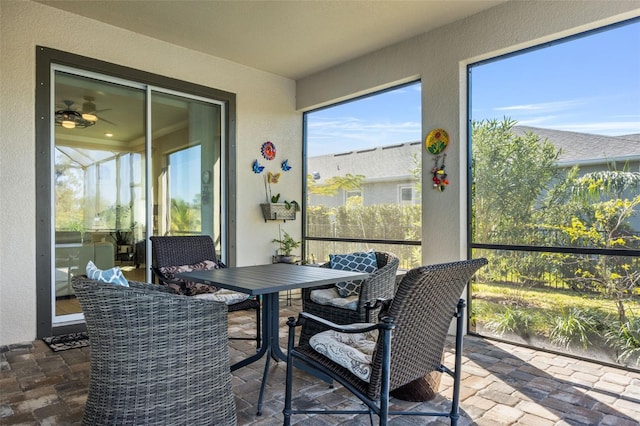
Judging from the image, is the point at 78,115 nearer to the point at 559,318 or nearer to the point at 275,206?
the point at 275,206

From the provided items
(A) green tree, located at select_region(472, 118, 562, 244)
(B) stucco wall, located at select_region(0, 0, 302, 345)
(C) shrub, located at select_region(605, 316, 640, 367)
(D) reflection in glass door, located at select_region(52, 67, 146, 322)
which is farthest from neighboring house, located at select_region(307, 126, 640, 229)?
(D) reflection in glass door, located at select_region(52, 67, 146, 322)

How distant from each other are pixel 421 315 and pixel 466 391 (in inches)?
48.8

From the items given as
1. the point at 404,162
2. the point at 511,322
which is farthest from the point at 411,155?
the point at 511,322

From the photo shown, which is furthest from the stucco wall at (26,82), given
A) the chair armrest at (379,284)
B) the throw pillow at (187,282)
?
the chair armrest at (379,284)

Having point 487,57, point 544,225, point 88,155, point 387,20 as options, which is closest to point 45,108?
point 88,155

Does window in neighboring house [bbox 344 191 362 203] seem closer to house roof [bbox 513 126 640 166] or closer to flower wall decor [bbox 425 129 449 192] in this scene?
flower wall decor [bbox 425 129 449 192]

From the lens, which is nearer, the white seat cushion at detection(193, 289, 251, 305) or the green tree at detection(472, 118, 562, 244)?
the white seat cushion at detection(193, 289, 251, 305)

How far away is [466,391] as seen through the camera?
2.71 metres

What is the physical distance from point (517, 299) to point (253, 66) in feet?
13.6

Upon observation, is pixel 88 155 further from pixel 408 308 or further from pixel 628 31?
pixel 628 31

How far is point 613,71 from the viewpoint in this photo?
10.8 feet

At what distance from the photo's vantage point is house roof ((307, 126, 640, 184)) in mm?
3273

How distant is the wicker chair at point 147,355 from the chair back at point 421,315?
870 millimetres

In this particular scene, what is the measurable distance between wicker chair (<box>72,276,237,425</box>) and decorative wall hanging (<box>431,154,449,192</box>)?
284cm
